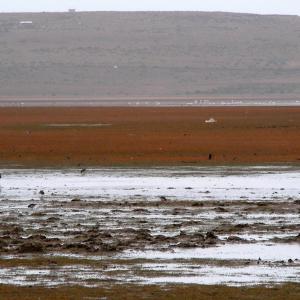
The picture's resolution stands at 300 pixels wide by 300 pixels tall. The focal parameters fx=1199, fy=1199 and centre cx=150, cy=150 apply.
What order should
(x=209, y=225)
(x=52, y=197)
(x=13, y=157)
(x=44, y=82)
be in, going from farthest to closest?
(x=44, y=82)
(x=13, y=157)
(x=52, y=197)
(x=209, y=225)

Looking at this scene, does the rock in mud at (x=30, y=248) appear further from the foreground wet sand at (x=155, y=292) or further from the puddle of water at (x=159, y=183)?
the puddle of water at (x=159, y=183)

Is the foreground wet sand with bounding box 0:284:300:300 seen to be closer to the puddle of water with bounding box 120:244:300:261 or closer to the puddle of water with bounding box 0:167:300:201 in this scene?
the puddle of water with bounding box 120:244:300:261

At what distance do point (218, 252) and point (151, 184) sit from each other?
10531mm

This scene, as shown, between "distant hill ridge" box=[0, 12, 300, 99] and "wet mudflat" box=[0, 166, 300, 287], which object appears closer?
"wet mudflat" box=[0, 166, 300, 287]

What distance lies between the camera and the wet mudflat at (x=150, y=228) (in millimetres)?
14320

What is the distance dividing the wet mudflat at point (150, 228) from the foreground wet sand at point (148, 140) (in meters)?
5.37

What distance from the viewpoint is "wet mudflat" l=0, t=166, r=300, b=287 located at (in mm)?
14320

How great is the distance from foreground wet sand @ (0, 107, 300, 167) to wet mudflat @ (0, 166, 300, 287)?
17.6ft

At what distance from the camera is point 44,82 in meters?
126

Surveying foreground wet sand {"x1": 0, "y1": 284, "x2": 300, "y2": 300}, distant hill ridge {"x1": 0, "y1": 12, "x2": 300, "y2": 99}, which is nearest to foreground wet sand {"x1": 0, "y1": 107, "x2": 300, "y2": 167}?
foreground wet sand {"x1": 0, "y1": 284, "x2": 300, "y2": 300}

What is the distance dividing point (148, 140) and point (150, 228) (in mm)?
24066

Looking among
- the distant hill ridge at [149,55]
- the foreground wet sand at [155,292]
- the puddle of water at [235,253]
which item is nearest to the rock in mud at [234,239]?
the puddle of water at [235,253]

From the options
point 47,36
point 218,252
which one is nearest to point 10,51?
point 47,36

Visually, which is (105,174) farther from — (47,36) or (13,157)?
(47,36)
